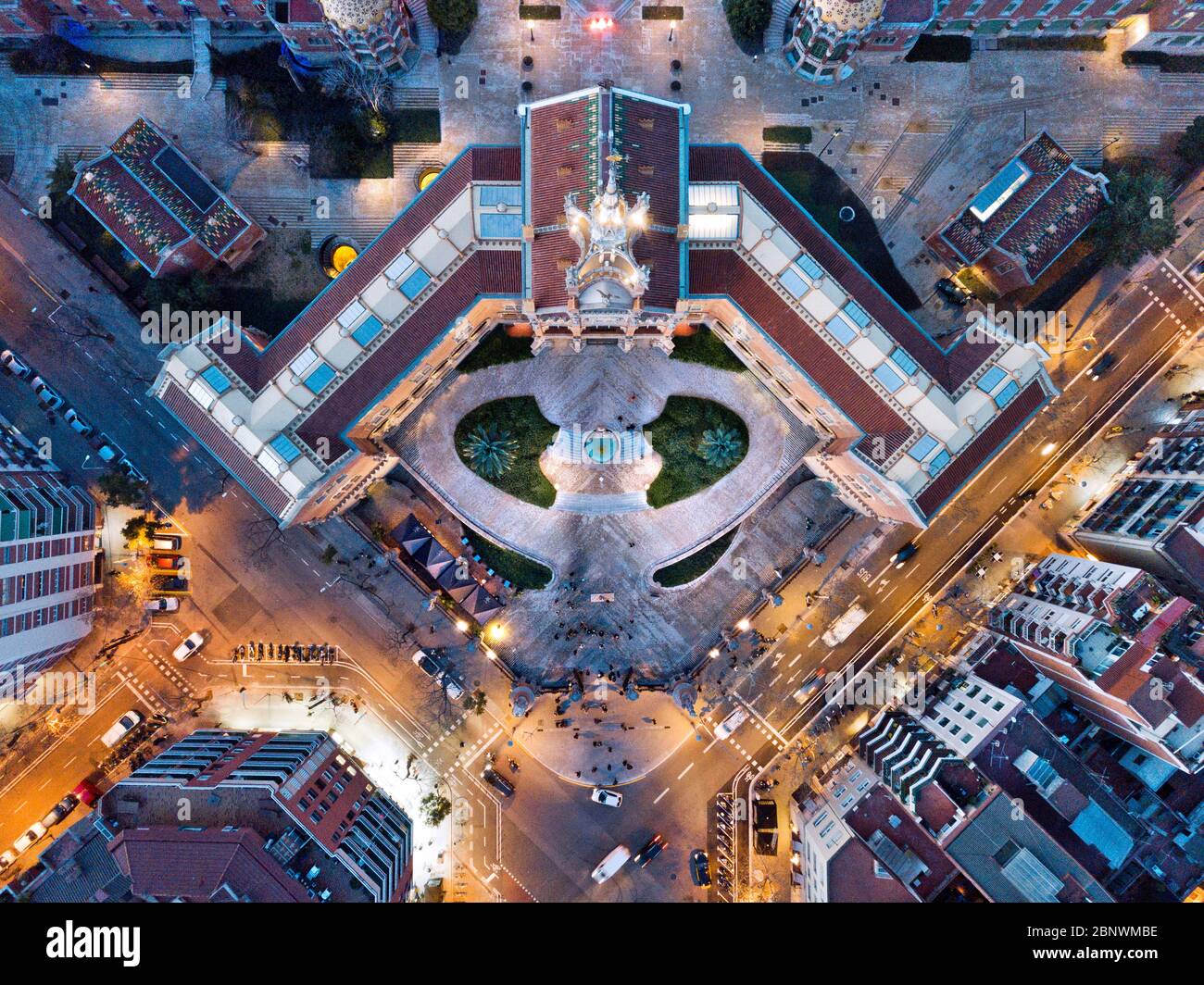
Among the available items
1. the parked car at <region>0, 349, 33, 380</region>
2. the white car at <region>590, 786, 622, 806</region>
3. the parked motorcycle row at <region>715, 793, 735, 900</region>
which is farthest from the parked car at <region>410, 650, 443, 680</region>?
the parked car at <region>0, 349, 33, 380</region>

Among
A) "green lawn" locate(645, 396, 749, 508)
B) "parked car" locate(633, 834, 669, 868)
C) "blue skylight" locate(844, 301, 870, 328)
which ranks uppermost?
"green lawn" locate(645, 396, 749, 508)

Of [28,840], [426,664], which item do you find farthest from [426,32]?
[28,840]

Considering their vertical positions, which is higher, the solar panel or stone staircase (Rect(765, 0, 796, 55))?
the solar panel

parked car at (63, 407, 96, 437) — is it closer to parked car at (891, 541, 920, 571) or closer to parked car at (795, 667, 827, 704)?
parked car at (795, 667, 827, 704)

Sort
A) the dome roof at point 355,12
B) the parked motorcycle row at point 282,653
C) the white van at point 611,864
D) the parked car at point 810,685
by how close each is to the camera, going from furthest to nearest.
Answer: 1. the parked car at point 810,685
2. the parked motorcycle row at point 282,653
3. the white van at point 611,864
4. the dome roof at point 355,12

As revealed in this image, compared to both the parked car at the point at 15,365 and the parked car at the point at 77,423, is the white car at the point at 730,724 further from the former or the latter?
the parked car at the point at 15,365

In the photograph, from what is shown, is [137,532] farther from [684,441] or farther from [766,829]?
[766,829]

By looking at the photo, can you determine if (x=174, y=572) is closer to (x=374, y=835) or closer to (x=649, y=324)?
(x=374, y=835)

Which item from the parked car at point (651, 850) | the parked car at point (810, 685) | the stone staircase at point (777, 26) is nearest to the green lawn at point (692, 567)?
the parked car at point (810, 685)
